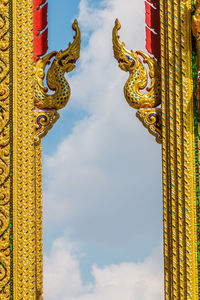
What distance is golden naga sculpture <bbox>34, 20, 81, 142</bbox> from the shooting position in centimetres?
720

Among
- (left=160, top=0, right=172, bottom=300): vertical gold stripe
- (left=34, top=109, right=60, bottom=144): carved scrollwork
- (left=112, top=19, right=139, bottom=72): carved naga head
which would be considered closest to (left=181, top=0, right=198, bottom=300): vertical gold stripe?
(left=160, top=0, right=172, bottom=300): vertical gold stripe

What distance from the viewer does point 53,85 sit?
731 centimetres

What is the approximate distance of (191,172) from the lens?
6.90 m

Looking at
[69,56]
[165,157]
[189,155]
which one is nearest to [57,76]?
[69,56]

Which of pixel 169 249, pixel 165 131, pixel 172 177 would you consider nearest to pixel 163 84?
pixel 165 131

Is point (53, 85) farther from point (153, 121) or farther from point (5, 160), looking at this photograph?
point (153, 121)

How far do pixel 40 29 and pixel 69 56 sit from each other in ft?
1.30

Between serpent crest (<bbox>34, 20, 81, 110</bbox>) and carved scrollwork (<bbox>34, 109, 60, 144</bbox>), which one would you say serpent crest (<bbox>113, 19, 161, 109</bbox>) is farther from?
carved scrollwork (<bbox>34, 109, 60, 144</bbox>)

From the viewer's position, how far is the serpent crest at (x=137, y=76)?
721 cm

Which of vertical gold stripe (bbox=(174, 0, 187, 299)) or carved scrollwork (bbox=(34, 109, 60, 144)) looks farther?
carved scrollwork (bbox=(34, 109, 60, 144))

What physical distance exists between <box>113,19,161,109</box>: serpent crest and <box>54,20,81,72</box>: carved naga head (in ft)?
1.16

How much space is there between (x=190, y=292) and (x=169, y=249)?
414mm

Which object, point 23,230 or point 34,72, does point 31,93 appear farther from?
point 23,230

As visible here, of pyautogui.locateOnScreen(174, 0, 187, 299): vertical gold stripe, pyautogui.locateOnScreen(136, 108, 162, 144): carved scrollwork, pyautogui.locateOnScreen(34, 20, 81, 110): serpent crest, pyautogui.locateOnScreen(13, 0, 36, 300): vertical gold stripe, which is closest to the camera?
pyautogui.locateOnScreen(174, 0, 187, 299): vertical gold stripe
